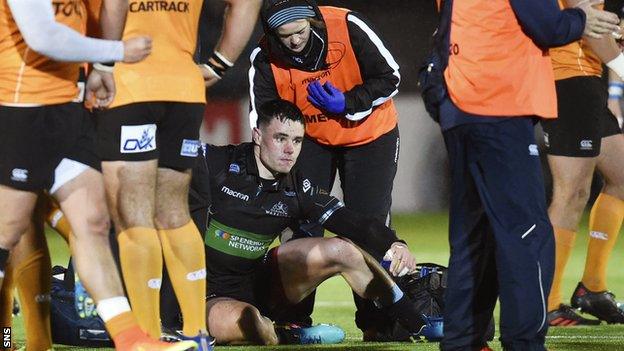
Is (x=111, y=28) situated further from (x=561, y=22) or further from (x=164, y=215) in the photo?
(x=561, y=22)

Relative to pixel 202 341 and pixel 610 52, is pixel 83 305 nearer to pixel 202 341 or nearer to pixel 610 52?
pixel 202 341

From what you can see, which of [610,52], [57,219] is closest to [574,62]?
[610,52]

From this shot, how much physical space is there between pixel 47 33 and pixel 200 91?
771 mm

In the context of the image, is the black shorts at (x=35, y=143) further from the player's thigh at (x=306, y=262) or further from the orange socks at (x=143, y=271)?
the player's thigh at (x=306, y=262)

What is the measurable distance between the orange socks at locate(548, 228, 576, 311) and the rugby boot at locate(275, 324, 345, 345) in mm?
1308

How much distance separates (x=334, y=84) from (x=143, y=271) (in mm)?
2088

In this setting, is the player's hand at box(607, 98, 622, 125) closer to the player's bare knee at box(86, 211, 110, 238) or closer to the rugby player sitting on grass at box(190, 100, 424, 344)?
the rugby player sitting on grass at box(190, 100, 424, 344)

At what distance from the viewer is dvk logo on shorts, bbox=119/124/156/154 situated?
5012mm

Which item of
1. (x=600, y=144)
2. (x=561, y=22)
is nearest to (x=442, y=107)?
(x=561, y=22)

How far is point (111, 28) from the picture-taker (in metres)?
5.05

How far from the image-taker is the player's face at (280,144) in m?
6.13

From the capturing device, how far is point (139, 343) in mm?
4816

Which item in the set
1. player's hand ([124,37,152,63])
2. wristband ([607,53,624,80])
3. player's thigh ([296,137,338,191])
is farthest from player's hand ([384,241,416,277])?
player's hand ([124,37,152,63])

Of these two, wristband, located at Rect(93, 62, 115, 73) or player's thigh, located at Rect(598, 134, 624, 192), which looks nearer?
wristband, located at Rect(93, 62, 115, 73)
